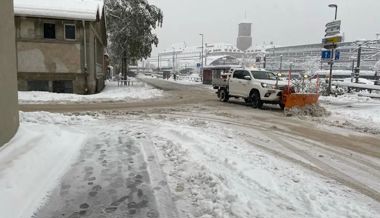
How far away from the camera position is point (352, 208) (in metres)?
4.96

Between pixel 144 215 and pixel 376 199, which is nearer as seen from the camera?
pixel 144 215

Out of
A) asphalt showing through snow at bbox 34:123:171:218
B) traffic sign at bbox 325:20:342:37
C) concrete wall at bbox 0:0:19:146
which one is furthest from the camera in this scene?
traffic sign at bbox 325:20:342:37

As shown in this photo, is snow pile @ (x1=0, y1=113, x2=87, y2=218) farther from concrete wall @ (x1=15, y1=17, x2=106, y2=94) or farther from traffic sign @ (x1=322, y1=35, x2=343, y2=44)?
traffic sign @ (x1=322, y1=35, x2=343, y2=44)

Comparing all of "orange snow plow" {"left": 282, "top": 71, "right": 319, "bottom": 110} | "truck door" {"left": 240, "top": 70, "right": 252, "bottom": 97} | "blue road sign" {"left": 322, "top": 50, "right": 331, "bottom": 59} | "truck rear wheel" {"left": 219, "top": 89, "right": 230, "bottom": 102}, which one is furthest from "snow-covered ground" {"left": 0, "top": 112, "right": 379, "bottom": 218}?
"blue road sign" {"left": 322, "top": 50, "right": 331, "bottom": 59}

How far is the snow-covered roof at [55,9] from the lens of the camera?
72.6ft

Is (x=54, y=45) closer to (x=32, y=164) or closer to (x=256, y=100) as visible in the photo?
(x=256, y=100)

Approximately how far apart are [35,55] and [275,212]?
70.4ft

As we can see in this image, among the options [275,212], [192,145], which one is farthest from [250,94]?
[275,212]

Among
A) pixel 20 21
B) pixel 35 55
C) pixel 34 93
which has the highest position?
pixel 20 21

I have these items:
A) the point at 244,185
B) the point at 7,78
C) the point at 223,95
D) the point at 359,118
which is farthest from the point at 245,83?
the point at 244,185

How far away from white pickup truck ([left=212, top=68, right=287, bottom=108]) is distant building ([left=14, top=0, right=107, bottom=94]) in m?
9.06

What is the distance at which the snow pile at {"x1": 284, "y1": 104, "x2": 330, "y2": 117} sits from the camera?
15328 millimetres

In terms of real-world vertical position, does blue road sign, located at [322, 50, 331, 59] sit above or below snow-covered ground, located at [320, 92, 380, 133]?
above

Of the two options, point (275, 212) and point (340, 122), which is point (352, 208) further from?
point (340, 122)
